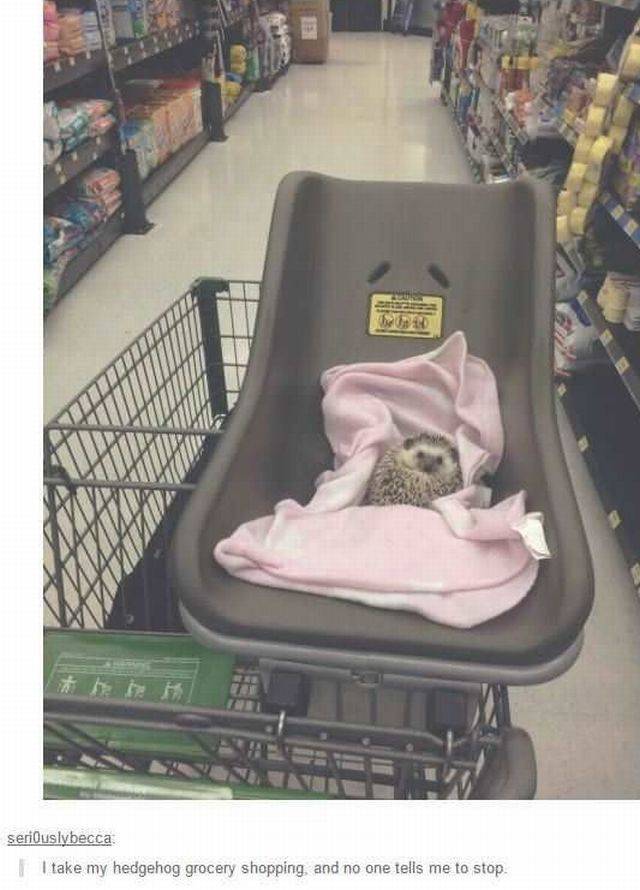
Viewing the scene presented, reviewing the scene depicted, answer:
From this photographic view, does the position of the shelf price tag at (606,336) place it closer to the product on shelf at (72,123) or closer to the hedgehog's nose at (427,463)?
the hedgehog's nose at (427,463)

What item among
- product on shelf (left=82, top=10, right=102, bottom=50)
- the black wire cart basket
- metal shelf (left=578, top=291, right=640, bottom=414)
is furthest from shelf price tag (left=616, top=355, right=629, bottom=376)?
product on shelf (left=82, top=10, right=102, bottom=50)

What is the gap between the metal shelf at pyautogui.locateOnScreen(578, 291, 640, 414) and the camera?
1.54 m

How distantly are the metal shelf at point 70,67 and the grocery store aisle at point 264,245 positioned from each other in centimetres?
73

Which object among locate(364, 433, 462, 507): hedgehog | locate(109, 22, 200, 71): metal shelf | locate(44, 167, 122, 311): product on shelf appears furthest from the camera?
locate(109, 22, 200, 71): metal shelf

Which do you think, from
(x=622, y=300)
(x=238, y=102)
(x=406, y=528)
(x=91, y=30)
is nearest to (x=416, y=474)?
(x=406, y=528)

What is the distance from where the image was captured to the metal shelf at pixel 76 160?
2.57 metres

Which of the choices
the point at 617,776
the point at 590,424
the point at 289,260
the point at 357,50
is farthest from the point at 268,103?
the point at 617,776

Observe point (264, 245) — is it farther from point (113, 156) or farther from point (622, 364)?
point (622, 364)

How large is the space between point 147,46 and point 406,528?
11.9 feet

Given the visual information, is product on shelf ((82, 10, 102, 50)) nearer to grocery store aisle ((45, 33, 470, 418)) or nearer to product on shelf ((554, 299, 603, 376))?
grocery store aisle ((45, 33, 470, 418))

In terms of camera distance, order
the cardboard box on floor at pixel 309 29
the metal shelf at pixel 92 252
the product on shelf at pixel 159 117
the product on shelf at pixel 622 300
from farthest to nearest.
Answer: the cardboard box on floor at pixel 309 29 < the product on shelf at pixel 159 117 < the metal shelf at pixel 92 252 < the product on shelf at pixel 622 300

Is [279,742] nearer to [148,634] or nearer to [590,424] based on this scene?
[148,634]

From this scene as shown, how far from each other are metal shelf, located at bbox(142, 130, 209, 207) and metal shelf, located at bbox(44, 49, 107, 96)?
70cm

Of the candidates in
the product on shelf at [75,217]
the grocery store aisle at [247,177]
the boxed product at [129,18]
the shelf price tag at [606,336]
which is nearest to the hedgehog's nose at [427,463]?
the shelf price tag at [606,336]
